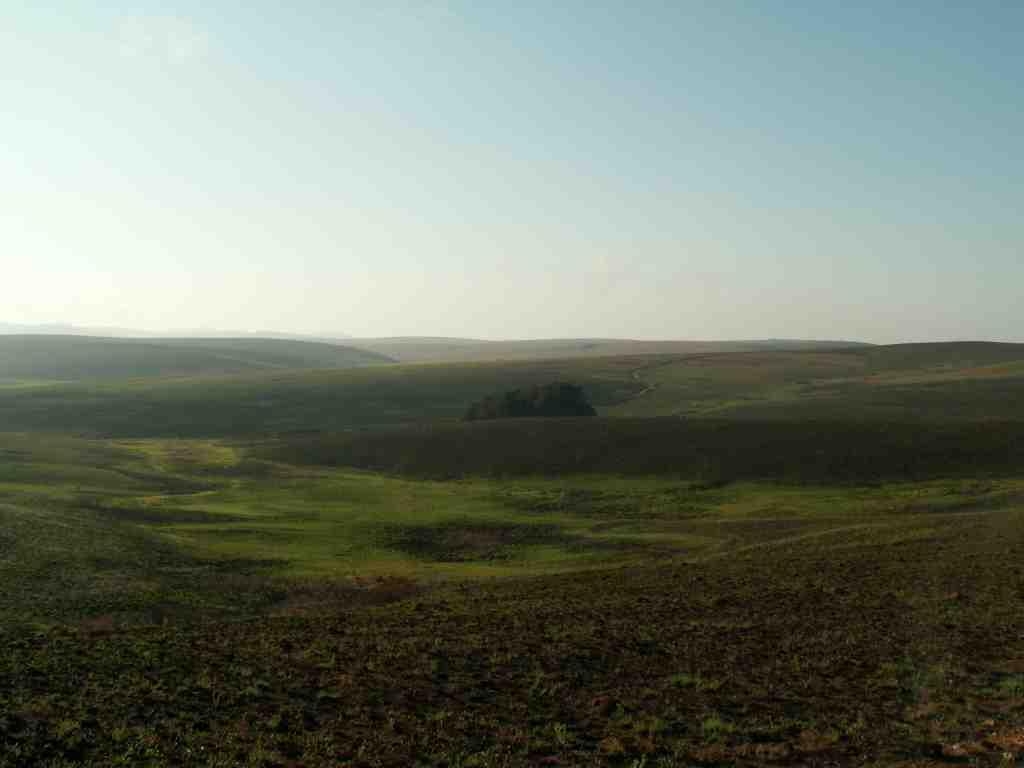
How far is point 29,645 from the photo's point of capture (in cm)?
2517

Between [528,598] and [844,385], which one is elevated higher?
[844,385]

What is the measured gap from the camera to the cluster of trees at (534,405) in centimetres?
11062

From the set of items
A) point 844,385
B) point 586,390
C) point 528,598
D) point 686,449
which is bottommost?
point 528,598

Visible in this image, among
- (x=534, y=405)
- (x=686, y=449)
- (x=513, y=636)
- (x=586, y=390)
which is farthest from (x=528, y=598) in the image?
(x=586, y=390)

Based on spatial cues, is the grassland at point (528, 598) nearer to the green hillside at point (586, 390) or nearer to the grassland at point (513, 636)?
the grassland at point (513, 636)

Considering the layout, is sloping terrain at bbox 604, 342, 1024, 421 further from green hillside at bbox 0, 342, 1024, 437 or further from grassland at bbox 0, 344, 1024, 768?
grassland at bbox 0, 344, 1024, 768

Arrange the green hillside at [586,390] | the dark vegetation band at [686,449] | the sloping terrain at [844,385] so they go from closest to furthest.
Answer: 1. the dark vegetation band at [686,449]
2. the sloping terrain at [844,385]
3. the green hillside at [586,390]

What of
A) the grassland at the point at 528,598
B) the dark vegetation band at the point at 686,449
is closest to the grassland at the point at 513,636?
the grassland at the point at 528,598

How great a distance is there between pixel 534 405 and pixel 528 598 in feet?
256

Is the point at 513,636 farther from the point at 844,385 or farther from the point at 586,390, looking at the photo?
the point at 844,385

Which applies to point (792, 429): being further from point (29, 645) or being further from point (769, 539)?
point (29, 645)

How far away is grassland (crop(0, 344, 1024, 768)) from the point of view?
18703 millimetres

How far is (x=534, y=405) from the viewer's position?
365 feet

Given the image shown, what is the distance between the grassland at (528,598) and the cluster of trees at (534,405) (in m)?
19.6
